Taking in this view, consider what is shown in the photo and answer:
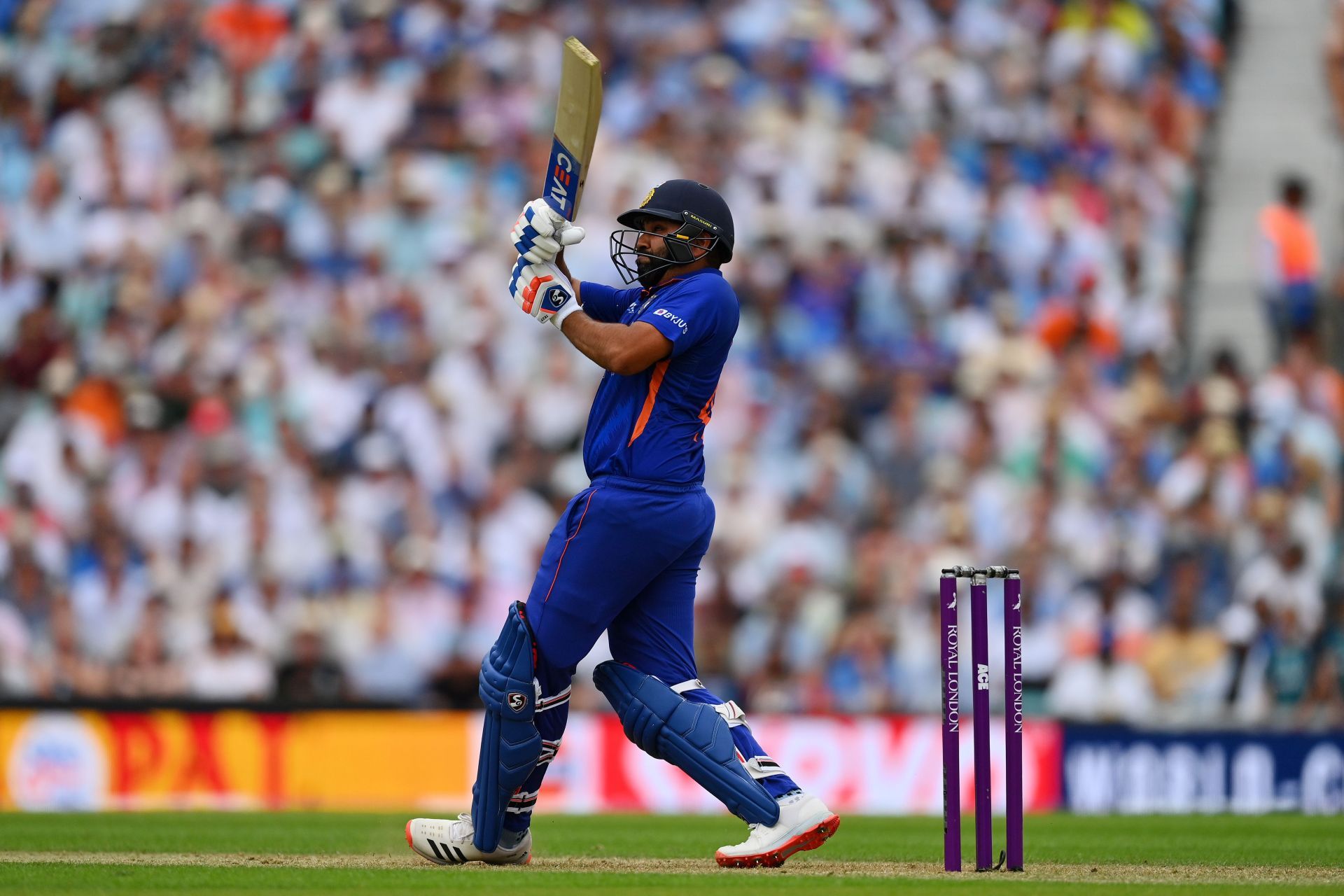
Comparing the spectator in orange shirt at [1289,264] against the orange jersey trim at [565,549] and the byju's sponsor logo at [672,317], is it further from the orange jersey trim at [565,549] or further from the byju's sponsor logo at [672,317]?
the orange jersey trim at [565,549]

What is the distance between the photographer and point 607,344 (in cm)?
606

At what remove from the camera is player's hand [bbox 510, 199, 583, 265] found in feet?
Answer: 20.3

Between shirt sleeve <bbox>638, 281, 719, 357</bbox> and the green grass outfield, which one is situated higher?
shirt sleeve <bbox>638, 281, 719, 357</bbox>

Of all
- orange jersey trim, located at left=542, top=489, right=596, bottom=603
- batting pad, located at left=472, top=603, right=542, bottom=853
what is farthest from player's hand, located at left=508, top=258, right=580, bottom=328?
batting pad, located at left=472, top=603, right=542, bottom=853

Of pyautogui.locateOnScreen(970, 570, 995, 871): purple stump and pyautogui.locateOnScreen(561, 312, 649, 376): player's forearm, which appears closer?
pyautogui.locateOnScreen(970, 570, 995, 871): purple stump

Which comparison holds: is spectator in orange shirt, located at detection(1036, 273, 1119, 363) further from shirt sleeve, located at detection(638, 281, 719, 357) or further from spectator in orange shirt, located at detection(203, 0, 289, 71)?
shirt sleeve, located at detection(638, 281, 719, 357)

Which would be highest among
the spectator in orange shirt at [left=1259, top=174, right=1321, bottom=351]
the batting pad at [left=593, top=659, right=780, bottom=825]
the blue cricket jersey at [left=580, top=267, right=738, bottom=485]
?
the spectator in orange shirt at [left=1259, top=174, right=1321, bottom=351]

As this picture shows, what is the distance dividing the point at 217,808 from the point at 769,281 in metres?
5.51

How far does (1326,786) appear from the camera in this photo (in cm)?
1144

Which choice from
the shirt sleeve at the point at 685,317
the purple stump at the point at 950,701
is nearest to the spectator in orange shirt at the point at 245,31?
the shirt sleeve at the point at 685,317

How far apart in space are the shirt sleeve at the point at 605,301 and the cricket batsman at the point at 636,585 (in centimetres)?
28

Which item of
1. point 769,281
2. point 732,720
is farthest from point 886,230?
point 732,720

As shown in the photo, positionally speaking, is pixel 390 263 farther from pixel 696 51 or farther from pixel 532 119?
pixel 696 51

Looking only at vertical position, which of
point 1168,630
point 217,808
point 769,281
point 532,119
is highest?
point 532,119
